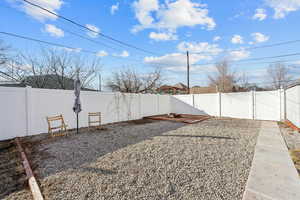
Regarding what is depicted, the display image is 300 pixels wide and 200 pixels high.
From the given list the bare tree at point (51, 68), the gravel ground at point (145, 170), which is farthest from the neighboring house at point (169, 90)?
the gravel ground at point (145, 170)

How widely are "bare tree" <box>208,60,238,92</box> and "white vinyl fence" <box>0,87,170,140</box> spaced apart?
48.4 feet

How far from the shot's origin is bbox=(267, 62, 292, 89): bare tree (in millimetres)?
18750

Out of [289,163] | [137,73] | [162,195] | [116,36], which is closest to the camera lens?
[162,195]

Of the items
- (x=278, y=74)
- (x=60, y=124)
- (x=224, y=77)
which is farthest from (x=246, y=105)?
(x=278, y=74)

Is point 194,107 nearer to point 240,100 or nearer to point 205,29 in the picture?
point 240,100

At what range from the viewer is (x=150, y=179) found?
2.17 m

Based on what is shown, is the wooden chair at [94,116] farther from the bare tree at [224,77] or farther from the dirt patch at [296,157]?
the bare tree at [224,77]

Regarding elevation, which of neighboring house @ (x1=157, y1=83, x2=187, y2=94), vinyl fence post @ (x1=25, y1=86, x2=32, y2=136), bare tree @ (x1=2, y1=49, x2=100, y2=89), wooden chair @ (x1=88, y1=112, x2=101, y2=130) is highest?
bare tree @ (x1=2, y1=49, x2=100, y2=89)

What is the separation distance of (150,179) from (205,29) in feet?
33.5

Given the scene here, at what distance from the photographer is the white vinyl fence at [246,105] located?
7313 mm

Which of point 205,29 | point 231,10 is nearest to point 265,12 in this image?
point 231,10

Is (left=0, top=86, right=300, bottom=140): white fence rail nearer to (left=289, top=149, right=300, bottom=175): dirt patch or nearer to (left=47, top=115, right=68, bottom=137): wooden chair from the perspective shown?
(left=47, top=115, right=68, bottom=137): wooden chair

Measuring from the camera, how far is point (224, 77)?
18891 mm

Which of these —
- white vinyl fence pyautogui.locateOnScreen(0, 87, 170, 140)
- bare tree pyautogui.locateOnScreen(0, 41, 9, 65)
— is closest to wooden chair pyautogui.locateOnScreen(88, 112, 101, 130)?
white vinyl fence pyautogui.locateOnScreen(0, 87, 170, 140)
